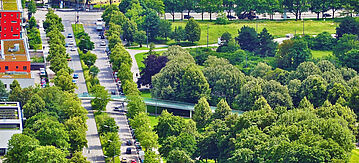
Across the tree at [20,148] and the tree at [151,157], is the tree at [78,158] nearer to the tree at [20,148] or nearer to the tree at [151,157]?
the tree at [20,148]

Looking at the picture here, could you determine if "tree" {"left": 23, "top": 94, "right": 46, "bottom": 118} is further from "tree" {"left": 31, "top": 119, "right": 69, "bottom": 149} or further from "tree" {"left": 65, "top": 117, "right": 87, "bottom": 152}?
"tree" {"left": 31, "top": 119, "right": 69, "bottom": 149}

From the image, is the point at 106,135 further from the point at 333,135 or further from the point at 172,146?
the point at 333,135

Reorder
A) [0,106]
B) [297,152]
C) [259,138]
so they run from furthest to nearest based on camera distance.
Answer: [0,106], [259,138], [297,152]

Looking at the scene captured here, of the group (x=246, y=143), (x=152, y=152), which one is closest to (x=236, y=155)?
(x=246, y=143)

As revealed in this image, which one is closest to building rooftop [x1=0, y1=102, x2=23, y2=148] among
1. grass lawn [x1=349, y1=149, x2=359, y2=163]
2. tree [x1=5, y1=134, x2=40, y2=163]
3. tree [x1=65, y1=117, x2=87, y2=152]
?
tree [x1=65, y1=117, x2=87, y2=152]

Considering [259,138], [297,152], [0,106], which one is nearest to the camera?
[297,152]

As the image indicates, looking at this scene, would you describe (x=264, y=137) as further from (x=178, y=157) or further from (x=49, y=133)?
(x=49, y=133)

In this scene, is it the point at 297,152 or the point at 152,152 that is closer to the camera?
the point at 297,152
